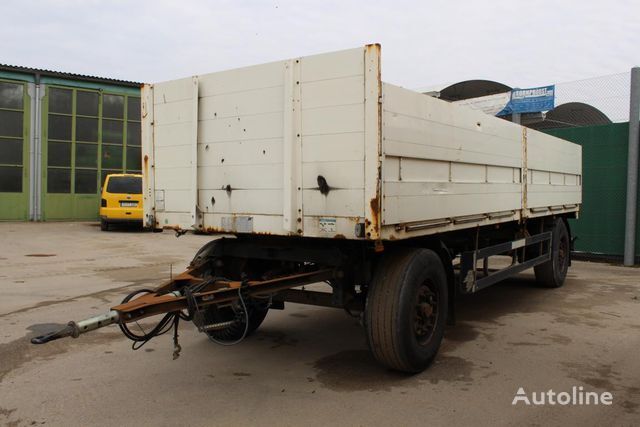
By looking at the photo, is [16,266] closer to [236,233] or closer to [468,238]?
[236,233]

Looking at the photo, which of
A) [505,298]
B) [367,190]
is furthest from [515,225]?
[367,190]

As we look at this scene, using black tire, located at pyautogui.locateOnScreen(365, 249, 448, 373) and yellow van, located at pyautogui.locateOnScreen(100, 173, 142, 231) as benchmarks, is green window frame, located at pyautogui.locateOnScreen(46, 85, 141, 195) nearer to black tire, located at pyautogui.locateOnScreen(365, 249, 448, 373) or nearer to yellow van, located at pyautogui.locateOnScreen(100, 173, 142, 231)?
yellow van, located at pyautogui.locateOnScreen(100, 173, 142, 231)

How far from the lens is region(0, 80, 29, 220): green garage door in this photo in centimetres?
1894

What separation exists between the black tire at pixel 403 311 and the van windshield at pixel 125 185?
13803 mm

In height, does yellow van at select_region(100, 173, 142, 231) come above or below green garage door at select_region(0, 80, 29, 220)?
below

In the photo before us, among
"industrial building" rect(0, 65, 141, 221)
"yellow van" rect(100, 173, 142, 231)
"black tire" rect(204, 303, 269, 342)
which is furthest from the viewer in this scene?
"industrial building" rect(0, 65, 141, 221)

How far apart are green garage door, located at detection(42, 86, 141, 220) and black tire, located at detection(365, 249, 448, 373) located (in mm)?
18603

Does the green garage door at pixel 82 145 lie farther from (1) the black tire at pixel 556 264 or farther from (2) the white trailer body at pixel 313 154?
(1) the black tire at pixel 556 264

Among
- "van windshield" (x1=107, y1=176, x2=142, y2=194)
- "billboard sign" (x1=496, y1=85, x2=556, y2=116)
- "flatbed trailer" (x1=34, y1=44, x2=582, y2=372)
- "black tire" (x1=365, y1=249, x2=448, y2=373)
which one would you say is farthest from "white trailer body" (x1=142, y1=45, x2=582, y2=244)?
"van windshield" (x1=107, y1=176, x2=142, y2=194)

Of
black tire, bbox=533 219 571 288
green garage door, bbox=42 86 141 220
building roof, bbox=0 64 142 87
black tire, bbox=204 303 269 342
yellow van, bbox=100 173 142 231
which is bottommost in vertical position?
black tire, bbox=204 303 269 342

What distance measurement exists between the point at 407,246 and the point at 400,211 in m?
0.61

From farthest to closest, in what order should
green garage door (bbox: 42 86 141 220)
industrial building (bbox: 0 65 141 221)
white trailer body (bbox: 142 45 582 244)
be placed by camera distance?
green garage door (bbox: 42 86 141 220) → industrial building (bbox: 0 65 141 221) → white trailer body (bbox: 142 45 582 244)

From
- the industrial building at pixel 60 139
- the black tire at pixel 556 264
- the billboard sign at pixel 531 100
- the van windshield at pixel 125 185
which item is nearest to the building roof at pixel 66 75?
the industrial building at pixel 60 139

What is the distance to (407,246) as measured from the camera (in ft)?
14.7
